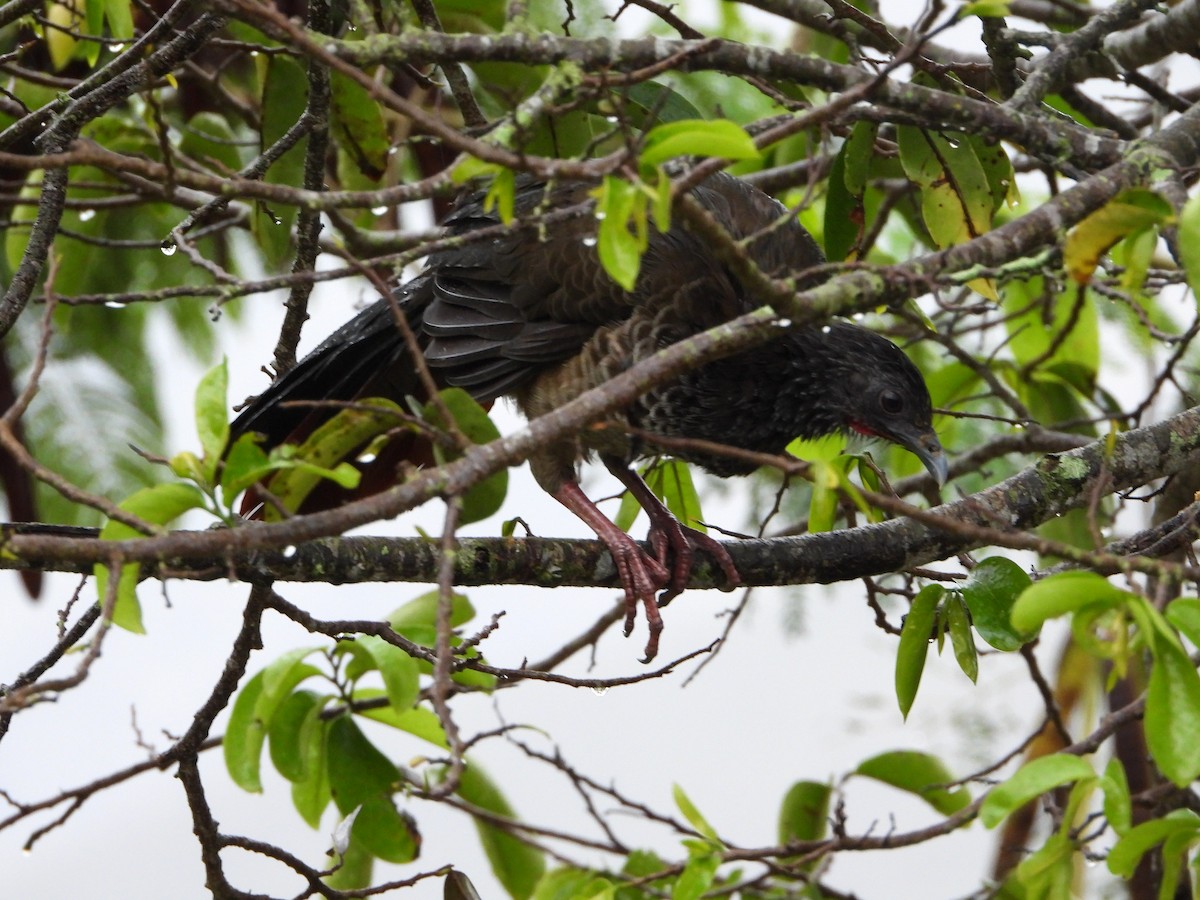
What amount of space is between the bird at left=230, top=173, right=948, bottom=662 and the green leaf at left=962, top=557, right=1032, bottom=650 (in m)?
0.86

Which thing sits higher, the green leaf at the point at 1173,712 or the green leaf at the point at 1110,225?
the green leaf at the point at 1110,225

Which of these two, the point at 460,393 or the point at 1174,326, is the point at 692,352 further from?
the point at 1174,326

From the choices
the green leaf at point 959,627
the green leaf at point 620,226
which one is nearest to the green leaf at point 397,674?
the green leaf at point 620,226

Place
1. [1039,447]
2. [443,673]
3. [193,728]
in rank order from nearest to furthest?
1. [443,673]
2. [193,728]
3. [1039,447]

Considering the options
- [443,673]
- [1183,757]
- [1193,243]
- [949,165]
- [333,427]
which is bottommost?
[1183,757]

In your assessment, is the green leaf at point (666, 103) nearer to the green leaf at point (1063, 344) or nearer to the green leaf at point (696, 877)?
the green leaf at point (1063, 344)

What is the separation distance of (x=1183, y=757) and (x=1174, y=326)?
301 centimetres

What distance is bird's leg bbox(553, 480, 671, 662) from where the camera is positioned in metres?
2.62

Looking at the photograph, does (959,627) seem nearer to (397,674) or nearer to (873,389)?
(397,674)

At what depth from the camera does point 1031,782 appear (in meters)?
1.42

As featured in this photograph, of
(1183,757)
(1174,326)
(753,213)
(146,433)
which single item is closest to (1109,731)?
(1183,757)

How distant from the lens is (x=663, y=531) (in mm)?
2887

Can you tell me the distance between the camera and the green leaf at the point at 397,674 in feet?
5.43

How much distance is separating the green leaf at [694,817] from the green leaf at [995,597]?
0.63m
